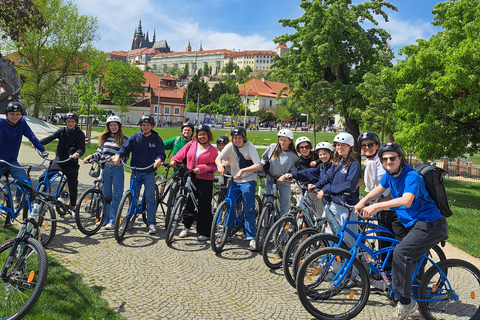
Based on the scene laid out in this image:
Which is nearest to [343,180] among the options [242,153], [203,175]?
[242,153]

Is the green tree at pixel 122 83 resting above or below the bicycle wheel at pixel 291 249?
above

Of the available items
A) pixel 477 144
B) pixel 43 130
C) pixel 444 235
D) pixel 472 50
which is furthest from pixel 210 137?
pixel 43 130

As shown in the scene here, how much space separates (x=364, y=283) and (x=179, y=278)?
7.48ft

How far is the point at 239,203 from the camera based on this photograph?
632 cm

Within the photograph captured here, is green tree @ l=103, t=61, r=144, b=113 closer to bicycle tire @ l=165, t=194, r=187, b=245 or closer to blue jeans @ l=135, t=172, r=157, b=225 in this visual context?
blue jeans @ l=135, t=172, r=157, b=225

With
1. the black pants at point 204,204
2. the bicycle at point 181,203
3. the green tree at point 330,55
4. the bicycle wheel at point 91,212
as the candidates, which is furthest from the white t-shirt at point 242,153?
the green tree at point 330,55

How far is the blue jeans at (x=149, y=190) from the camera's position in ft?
21.2

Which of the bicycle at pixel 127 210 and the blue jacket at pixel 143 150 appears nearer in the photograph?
the bicycle at pixel 127 210

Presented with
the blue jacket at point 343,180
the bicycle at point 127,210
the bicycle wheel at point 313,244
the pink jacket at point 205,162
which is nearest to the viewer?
the bicycle wheel at point 313,244

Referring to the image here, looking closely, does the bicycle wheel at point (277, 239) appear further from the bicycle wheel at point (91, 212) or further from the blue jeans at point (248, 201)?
the bicycle wheel at point (91, 212)

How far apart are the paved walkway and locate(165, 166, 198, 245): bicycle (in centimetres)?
25

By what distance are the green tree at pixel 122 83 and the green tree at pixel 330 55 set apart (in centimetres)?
5457

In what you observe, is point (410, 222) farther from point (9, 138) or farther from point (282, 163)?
point (9, 138)

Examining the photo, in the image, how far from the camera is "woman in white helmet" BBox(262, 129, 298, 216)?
616cm
